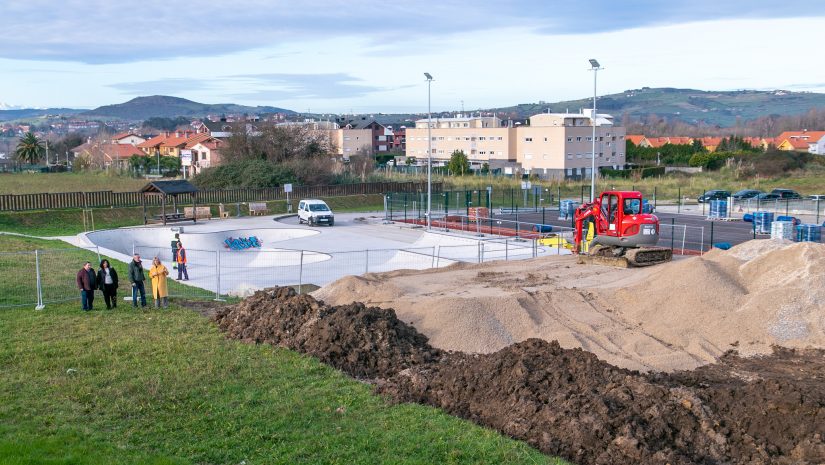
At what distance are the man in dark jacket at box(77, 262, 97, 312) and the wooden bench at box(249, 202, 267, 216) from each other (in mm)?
31901

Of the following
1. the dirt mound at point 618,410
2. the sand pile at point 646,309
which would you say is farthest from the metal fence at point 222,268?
the dirt mound at point 618,410

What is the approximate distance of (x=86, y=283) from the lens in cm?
1909

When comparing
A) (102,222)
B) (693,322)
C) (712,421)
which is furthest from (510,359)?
(102,222)

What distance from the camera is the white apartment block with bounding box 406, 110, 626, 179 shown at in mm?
93062

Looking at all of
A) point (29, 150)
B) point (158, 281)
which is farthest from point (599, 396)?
point (29, 150)

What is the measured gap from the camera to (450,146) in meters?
113

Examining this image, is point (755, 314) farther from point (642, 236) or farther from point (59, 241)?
point (59, 241)

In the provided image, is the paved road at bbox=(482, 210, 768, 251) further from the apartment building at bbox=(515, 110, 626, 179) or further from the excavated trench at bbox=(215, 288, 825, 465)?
the apartment building at bbox=(515, 110, 626, 179)

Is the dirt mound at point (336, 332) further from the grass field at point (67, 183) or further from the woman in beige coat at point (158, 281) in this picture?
the grass field at point (67, 183)

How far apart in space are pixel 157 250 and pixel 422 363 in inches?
999

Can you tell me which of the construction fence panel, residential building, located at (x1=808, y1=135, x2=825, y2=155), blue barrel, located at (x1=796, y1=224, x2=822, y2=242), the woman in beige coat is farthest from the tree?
residential building, located at (x1=808, y1=135, x2=825, y2=155)

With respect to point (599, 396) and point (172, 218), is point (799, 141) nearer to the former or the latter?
point (172, 218)

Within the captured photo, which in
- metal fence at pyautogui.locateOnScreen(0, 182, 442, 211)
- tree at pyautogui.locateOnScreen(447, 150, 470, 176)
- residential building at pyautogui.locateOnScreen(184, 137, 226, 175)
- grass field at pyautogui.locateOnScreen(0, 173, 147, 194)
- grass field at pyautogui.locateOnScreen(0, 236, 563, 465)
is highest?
residential building at pyautogui.locateOnScreen(184, 137, 226, 175)

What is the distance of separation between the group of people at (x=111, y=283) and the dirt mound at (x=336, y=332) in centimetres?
299
